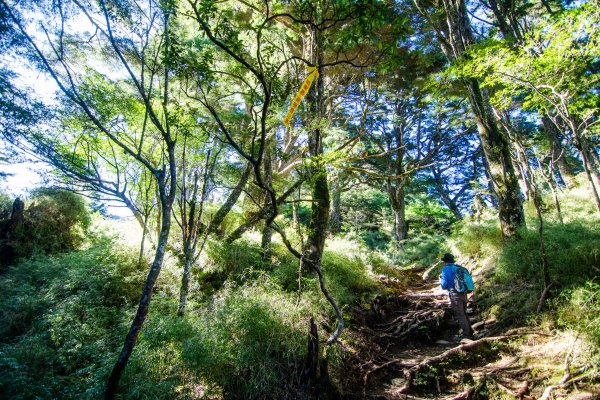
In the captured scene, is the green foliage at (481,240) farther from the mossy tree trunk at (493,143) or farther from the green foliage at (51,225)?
the green foliage at (51,225)

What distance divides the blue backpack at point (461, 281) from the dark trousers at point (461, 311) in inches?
4.3

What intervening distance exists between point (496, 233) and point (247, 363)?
7.34 m

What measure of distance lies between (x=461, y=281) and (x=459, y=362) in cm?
152

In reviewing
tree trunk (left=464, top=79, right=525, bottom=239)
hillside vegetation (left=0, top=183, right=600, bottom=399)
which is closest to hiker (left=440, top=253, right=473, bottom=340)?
hillside vegetation (left=0, top=183, right=600, bottom=399)

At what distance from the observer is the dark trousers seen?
4.93 meters

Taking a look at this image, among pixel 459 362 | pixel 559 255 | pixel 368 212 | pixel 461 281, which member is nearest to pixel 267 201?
pixel 461 281

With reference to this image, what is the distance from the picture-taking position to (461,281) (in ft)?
17.2

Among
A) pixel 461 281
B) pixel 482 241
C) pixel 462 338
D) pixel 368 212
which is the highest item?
pixel 368 212

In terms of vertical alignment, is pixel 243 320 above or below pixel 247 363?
above

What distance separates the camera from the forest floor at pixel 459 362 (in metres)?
3.30

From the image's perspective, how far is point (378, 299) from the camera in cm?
662

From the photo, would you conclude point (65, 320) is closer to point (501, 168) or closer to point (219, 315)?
point (219, 315)

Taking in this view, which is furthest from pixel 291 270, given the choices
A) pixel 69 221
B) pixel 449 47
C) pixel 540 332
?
pixel 69 221

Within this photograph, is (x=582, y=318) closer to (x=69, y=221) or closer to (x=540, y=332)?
(x=540, y=332)
